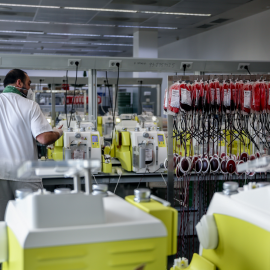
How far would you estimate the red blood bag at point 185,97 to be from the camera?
2.72 m

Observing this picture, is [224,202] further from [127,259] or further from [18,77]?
[18,77]

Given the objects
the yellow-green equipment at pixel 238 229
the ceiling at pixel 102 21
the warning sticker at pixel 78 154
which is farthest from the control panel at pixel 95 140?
the ceiling at pixel 102 21

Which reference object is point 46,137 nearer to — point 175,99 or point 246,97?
point 175,99

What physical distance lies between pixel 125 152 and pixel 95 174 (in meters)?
0.43

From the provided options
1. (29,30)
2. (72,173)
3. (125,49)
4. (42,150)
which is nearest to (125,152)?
(42,150)

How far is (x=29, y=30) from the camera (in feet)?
33.5

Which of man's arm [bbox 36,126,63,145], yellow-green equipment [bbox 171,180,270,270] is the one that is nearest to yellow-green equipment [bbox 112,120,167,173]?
man's arm [bbox 36,126,63,145]

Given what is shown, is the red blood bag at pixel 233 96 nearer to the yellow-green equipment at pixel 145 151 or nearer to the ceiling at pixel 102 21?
the yellow-green equipment at pixel 145 151

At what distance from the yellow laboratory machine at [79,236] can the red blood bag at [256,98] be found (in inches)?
80.3

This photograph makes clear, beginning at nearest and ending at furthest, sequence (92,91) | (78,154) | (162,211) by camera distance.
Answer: (162,211), (78,154), (92,91)

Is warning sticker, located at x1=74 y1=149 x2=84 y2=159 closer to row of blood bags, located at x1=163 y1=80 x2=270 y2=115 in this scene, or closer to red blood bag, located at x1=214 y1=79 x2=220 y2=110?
row of blood bags, located at x1=163 y1=80 x2=270 y2=115

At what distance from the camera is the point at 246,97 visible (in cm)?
287

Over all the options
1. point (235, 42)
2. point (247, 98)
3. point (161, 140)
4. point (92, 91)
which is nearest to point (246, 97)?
point (247, 98)

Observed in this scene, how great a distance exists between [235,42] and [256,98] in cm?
679
